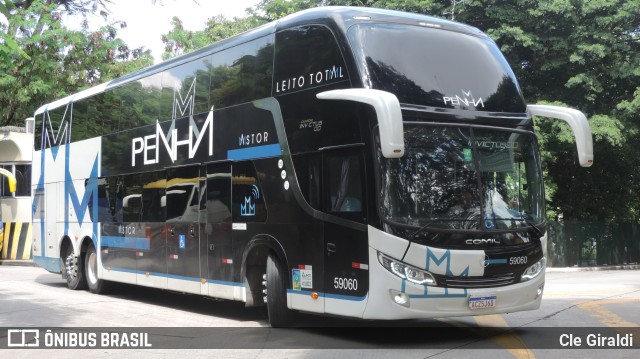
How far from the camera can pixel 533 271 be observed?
32.0 feet

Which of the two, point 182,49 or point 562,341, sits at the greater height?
point 182,49

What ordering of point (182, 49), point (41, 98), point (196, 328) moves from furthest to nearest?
point (182, 49) < point (41, 98) < point (196, 328)

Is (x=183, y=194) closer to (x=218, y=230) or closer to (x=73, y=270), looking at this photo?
(x=218, y=230)

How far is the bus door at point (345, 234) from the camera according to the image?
30.1 ft

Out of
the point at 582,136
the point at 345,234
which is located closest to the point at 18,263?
the point at 345,234

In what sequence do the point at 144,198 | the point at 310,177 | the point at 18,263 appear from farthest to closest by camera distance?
the point at 18,263, the point at 144,198, the point at 310,177

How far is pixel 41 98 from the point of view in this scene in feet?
105

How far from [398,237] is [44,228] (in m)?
13.0

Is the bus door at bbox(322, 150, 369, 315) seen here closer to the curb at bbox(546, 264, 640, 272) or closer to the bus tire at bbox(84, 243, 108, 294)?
the bus tire at bbox(84, 243, 108, 294)

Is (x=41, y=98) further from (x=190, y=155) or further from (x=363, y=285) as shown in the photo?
(x=363, y=285)

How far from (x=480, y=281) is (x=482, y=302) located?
249 mm

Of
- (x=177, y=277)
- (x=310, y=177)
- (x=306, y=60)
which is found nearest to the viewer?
(x=310, y=177)

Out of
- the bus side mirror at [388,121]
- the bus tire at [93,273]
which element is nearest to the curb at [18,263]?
the bus tire at [93,273]

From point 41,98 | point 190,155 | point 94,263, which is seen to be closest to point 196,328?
point 190,155
